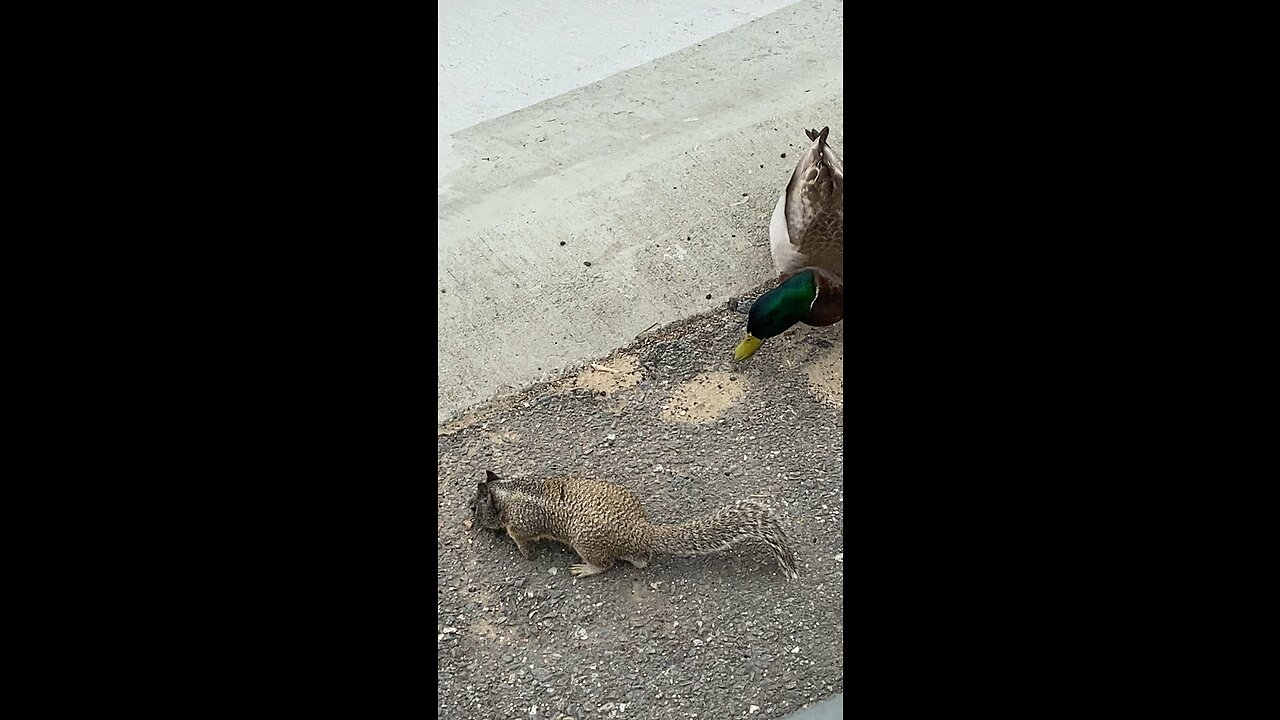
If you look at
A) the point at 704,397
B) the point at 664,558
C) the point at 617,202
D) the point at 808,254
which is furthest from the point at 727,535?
the point at 617,202

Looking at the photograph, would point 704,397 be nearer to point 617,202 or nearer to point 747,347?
point 747,347

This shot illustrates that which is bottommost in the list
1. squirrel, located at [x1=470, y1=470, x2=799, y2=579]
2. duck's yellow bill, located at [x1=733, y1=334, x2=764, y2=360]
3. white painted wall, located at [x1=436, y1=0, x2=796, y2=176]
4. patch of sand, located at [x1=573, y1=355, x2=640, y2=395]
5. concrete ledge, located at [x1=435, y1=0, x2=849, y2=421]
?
squirrel, located at [x1=470, y1=470, x2=799, y2=579]

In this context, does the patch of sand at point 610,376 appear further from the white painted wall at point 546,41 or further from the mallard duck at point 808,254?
the white painted wall at point 546,41

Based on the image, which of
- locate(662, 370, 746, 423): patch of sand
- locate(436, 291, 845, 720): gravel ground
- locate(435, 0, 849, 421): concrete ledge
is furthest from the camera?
locate(435, 0, 849, 421): concrete ledge

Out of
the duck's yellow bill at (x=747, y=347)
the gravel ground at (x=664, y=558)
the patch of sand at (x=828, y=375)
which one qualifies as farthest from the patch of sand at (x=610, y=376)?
the patch of sand at (x=828, y=375)

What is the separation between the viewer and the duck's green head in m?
3.80

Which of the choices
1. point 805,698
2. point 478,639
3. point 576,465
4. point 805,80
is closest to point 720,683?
Answer: point 805,698

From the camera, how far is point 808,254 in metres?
3.96

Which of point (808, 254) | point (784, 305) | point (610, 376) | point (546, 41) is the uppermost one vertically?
point (546, 41)

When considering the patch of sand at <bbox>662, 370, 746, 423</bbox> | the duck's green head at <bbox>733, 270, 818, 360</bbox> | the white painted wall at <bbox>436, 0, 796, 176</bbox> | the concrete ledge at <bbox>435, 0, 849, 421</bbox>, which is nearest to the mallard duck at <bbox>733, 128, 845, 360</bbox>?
the duck's green head at <bbox>733, 270, 818, 360</bbox>

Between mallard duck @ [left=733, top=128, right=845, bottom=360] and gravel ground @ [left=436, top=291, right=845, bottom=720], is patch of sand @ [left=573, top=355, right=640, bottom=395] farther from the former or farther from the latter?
mallard duck @ [left=733, top=128, right=845, bottom=360]

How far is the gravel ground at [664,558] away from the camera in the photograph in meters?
2.99

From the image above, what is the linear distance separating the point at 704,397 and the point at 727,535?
0.71 metres

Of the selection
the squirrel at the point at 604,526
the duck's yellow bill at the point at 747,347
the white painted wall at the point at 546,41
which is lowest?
the squirrel at the point at 604,526
